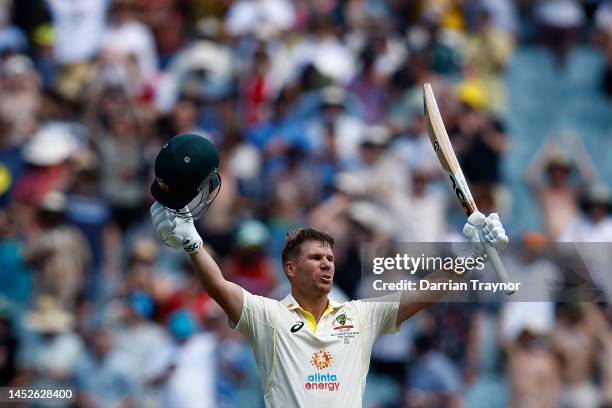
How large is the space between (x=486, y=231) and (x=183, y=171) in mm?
1797

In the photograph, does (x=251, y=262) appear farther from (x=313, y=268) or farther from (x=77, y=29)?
(x=313, y=268)

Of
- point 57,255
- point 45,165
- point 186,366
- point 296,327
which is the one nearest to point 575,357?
point 186,366

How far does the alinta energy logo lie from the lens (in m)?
8.42

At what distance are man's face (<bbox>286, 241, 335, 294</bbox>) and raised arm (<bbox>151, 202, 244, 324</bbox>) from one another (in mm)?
490

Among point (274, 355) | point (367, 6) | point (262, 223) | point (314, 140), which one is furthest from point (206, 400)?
point (367, 6)

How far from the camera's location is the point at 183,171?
808 cm

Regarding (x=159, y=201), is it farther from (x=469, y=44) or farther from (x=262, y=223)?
(x=469, y=44)

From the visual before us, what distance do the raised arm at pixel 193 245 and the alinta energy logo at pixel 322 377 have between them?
0.56 meters

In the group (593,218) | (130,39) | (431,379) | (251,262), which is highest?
(130,39)

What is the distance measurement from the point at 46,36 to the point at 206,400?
600 centimetres

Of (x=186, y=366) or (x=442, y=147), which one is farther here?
(x=186, y=366)

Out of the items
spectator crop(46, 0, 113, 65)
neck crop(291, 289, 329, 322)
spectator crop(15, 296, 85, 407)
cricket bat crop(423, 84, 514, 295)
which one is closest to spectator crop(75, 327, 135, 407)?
spectator crop(15, 296, 85, 407)

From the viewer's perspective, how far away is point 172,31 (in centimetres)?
A: 1723

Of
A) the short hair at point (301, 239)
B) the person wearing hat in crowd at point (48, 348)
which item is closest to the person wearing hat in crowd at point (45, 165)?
the person wearing hat in crowd at point (48, 348)
